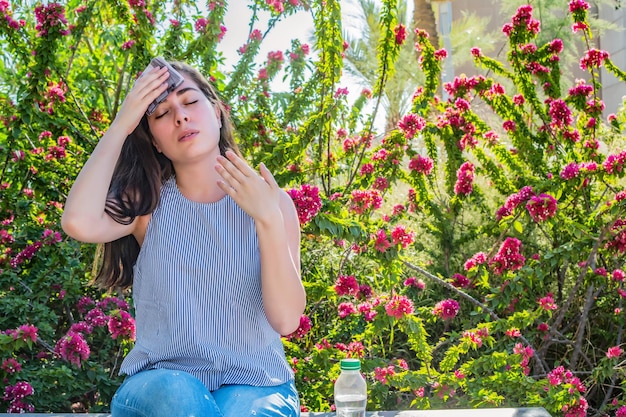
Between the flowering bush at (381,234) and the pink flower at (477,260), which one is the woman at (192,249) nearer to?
the flowering bush at (381,234)

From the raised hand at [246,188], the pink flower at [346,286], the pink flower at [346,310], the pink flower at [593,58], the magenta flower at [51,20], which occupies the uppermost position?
the magenta flower at [51,20]

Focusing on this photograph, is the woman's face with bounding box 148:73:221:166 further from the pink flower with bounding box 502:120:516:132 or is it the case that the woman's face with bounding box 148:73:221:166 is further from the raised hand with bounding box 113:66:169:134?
the pink flower with bounding box 502:120:516:132

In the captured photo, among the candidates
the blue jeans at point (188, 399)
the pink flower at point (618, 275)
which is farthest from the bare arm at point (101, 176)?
the pink flower at point (618, 275)

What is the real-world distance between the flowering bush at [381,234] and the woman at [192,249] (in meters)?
0.83

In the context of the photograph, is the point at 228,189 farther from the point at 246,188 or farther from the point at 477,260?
the point at 477,260

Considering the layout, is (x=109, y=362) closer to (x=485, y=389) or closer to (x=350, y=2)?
(x=485, y=389)

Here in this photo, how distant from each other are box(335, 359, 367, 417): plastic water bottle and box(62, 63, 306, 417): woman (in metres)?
0.51

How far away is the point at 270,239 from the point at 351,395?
40.4 inches

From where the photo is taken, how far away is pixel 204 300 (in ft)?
6.81

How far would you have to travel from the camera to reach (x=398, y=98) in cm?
1619

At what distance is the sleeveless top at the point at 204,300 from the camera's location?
6.59ft

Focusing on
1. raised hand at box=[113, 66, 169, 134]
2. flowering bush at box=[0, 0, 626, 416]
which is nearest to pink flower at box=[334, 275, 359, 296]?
flowering bush at box=[0, 0, 626, 416]

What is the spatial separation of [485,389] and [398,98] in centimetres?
1327

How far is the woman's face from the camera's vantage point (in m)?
2.12
